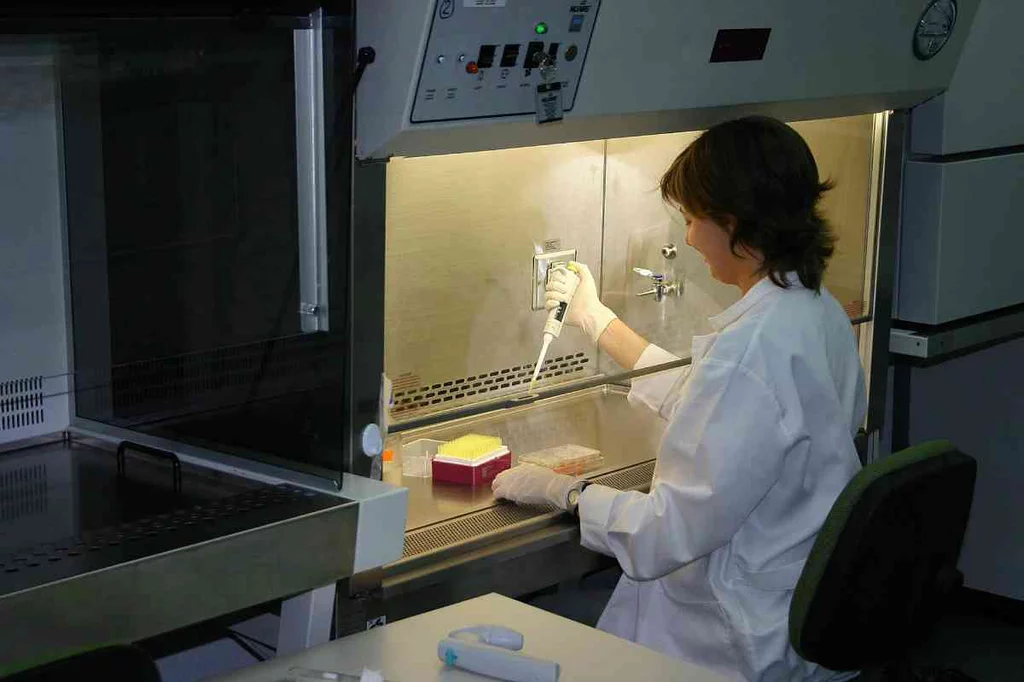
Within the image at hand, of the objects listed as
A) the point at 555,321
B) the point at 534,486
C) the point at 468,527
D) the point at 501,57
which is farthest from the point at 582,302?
the point at 501,57

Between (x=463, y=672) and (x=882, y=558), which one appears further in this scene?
(x=882, y=558)

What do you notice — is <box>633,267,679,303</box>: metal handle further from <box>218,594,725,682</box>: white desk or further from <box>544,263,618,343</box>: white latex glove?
<box>218,594,725,682</box>: white desk

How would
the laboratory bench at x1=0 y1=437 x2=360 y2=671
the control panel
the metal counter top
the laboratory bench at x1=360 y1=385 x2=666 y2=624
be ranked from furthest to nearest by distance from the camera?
the metal counter top, the laboratory bench at x1=360 y1=385 x2=666 y2=624, the control panel, the laboratory bench at x1=0 y1=437 x2=360 y2=671

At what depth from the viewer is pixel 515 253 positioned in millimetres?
2238

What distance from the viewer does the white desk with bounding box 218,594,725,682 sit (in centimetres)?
150

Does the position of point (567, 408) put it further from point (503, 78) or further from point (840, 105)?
point (503, 78)

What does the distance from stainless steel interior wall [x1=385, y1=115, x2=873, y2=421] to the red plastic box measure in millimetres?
127

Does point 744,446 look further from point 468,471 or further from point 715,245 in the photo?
point 468,471

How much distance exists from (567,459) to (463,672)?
2.71ft

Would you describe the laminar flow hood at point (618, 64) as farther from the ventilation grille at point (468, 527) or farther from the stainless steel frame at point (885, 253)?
the ventilation grille at point (468, 527)

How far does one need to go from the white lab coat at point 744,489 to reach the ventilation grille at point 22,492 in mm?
843

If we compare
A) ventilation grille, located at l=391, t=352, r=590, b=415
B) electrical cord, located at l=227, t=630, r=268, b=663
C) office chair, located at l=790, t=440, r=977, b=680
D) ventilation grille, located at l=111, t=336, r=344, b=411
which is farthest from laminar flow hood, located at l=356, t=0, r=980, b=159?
electrical cord, located at l=227, t=630, r=268, b=663

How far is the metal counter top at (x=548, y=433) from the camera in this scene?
2135 millimetres

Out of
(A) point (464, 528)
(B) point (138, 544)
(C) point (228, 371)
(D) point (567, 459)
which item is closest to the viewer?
(B) point (138, 544)
